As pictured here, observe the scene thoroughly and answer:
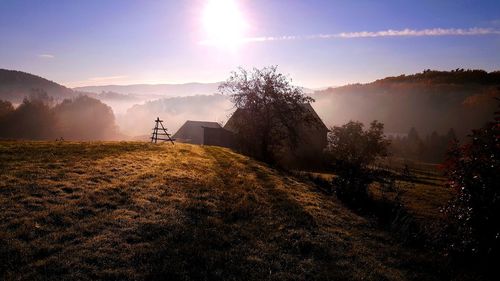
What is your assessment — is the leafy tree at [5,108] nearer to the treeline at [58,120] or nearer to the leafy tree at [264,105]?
the treeline at [58,120]

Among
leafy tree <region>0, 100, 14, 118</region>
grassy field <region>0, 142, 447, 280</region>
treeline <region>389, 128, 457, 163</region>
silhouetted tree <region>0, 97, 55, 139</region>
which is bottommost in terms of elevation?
treeline <region>389, 128, 457, 163</region>

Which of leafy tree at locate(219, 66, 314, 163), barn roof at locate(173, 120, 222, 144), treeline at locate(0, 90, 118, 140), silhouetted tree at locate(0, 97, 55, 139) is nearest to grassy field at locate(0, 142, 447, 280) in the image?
leafy tree at locate(219, 66, 314, 163)

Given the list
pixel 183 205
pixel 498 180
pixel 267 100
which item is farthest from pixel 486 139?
pixel 267 100

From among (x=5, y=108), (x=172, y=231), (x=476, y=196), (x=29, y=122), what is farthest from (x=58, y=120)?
(x=476, y=196)

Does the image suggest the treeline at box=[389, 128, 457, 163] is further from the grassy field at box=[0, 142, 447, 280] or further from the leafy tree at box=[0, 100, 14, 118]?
the leafy tree at box=[0, 100, 14, 118]

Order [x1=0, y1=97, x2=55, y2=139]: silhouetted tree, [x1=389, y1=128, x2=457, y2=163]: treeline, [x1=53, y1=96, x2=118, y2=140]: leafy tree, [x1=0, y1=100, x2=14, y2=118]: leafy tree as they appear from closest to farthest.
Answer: [x1=0, y1=97, x2=55, y2=139]: silhouetted tree → [x1=0, y1=100, x2=14, y2=118]: leafy tree → [x1=53, y1=96, x2=118, y2=140]: leafy tree → [x1=389, y1=128, x2=457, y2=163]: treeline

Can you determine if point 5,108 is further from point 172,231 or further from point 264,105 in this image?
point 172,231

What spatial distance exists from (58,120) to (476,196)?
113 metres

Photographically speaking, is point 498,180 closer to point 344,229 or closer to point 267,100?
point 344,229

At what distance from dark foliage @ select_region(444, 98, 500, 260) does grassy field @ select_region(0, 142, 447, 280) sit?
55.4 inches

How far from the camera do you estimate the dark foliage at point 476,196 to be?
38.7ft

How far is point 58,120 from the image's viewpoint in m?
104

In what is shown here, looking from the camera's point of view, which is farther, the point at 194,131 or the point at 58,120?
the point at 58,120

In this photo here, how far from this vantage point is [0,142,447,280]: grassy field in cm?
988
